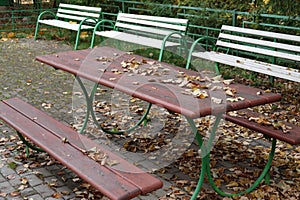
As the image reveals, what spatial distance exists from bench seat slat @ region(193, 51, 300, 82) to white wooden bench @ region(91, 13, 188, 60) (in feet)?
3.30

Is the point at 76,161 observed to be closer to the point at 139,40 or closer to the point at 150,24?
the point at 139,40

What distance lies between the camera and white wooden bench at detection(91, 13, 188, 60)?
22.9 feet

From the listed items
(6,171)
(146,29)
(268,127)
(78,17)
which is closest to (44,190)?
(6,171)

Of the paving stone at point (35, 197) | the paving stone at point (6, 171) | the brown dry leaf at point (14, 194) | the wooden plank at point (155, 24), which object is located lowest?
the paving stone at point (35, 197)

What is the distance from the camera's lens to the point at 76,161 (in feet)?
9.26

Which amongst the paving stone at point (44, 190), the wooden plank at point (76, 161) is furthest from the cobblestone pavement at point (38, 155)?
the wooden plank at point (76, 161)

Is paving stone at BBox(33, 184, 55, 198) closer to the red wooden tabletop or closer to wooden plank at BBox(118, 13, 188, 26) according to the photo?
the red wooden tabletop

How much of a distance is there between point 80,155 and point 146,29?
4.98m

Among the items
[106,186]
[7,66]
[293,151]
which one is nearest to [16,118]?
[106,186]

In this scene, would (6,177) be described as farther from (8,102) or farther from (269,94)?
(269,94)

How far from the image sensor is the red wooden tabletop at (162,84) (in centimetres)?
279

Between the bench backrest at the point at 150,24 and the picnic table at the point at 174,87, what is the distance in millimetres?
2863

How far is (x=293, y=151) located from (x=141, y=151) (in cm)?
153

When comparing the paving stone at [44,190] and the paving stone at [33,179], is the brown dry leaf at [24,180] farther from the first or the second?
the paving stone at [44,190]
